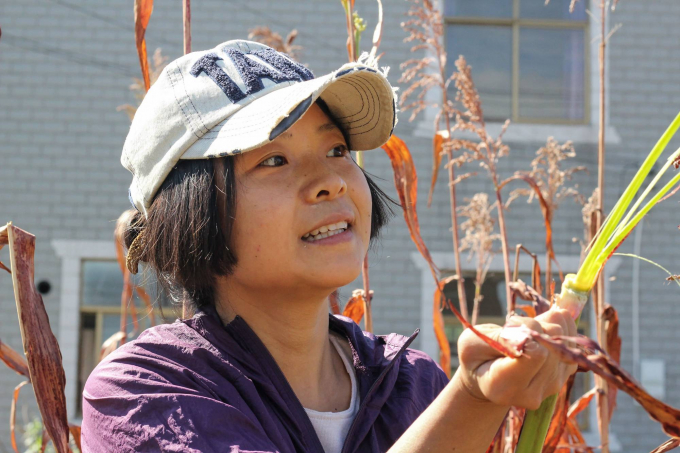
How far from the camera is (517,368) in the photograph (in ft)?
2.43

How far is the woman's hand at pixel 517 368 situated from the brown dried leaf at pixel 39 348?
0.70m

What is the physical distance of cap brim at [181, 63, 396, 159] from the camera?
3.56 ft

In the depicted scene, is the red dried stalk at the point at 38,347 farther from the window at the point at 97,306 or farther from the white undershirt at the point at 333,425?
the window at the point at 97,306

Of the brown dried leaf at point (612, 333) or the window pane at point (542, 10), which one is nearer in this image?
the brown dried leaf at point (612, 333)

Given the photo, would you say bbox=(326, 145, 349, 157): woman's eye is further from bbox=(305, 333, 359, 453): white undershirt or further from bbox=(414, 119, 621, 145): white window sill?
bbox=(414, 119, 621, 145): white window sill

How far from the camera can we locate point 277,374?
1125 millimetres

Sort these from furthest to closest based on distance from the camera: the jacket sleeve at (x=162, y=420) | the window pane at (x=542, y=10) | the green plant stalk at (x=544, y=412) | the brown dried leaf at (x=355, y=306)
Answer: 1. the window pane at (x=542, y=10)
2. the brown dried leaf at (x=355, y=306)
3. the jacket sleeve at (x=162, y=420)
4. the green plant stalk at (x=544, y=412)

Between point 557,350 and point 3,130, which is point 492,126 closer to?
point 3,130

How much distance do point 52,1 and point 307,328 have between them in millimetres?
5978

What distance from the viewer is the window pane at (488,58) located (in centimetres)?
657

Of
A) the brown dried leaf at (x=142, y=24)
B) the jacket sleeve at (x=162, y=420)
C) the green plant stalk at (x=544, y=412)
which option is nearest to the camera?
the green plant stalk at (x=544, y=412)

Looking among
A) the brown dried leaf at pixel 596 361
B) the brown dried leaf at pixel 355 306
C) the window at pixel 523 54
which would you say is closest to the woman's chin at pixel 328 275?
the brown dried leaf at pixel 596 361

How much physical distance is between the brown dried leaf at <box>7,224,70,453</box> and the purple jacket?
0.14 m

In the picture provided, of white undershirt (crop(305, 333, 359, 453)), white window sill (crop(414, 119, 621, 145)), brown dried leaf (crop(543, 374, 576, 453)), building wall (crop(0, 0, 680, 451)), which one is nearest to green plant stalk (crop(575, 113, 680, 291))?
white undershirt (crop(305, 333, 359, 453))
